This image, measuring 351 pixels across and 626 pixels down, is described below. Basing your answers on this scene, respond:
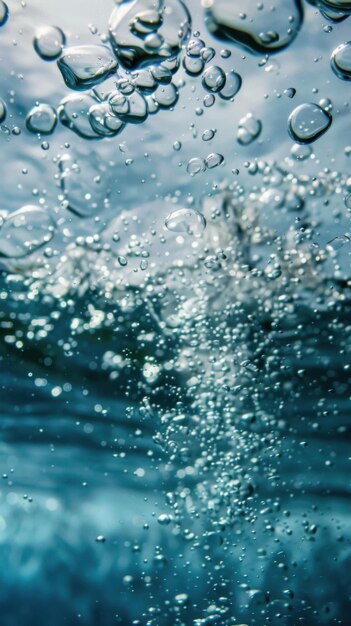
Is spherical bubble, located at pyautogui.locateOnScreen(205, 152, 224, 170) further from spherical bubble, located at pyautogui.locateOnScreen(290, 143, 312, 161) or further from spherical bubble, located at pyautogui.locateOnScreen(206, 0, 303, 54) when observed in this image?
spherical bubble, located at pyautogui.locateOnScreen(206, 0, 303, 54)

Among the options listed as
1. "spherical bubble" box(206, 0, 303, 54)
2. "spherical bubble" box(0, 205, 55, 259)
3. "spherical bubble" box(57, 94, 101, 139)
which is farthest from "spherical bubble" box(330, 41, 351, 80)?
"spherical bubble" box(0, 205, 55, 259)

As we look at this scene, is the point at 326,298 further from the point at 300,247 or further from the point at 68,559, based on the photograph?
the point at 68,559

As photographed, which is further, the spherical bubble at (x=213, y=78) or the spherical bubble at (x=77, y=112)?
the spherical bubble at (x=77, y=112)

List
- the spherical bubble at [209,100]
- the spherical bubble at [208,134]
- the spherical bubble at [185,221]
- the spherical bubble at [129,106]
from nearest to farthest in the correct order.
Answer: the spherical bubble at [129,106] < the spherical bubble at [209,100] < the spherical bubble at [208,134] < the spherical bubble at [185,221]

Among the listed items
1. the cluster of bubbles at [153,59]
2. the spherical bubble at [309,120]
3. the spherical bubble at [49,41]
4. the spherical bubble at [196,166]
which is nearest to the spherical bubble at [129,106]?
the cluster of bubbles at [153,59]

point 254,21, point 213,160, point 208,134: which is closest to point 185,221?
point 213,160

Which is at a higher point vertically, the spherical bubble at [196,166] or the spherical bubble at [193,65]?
the spherical bubble at [193,65]

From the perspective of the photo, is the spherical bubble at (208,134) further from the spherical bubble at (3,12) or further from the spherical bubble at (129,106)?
the spherical bubble at (3,12)
